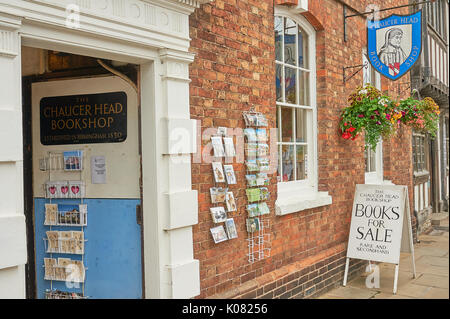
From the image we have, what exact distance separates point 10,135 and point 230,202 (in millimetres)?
2174

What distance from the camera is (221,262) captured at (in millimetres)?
4453

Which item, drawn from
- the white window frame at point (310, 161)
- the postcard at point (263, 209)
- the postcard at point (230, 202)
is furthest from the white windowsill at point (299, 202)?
the postcard at point (230, 202)

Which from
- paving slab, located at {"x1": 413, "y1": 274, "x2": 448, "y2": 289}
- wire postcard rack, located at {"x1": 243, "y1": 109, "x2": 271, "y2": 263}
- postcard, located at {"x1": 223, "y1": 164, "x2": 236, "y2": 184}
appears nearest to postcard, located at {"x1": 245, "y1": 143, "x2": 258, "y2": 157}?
wire postcard rack, located at {"x1": 243, "y1": 109, "x2": 271, "y2": 263}

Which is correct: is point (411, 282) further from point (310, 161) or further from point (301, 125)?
point (301, 125)

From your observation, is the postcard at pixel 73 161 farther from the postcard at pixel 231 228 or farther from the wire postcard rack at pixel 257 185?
the wire postcard rack at pixel 257 185

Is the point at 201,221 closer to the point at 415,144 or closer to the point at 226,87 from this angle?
the point at 226,87

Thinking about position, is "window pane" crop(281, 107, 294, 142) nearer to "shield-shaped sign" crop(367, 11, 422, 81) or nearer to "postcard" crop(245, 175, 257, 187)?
"postcard" crop(245, 175, 257, 187)

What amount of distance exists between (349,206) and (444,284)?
153cm

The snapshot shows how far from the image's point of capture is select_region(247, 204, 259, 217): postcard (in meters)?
4.77

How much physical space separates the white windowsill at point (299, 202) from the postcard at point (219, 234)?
942mm

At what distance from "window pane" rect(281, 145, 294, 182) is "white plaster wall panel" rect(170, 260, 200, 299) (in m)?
2.00

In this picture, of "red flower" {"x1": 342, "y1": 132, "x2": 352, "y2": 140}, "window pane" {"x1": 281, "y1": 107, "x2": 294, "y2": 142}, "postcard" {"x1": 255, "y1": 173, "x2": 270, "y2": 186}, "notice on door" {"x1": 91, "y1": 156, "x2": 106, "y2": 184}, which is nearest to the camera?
"notice on door" {"x1": 91, "y1": 156, "x2": 106, "y2": 184}

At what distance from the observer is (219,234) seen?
439 cm
